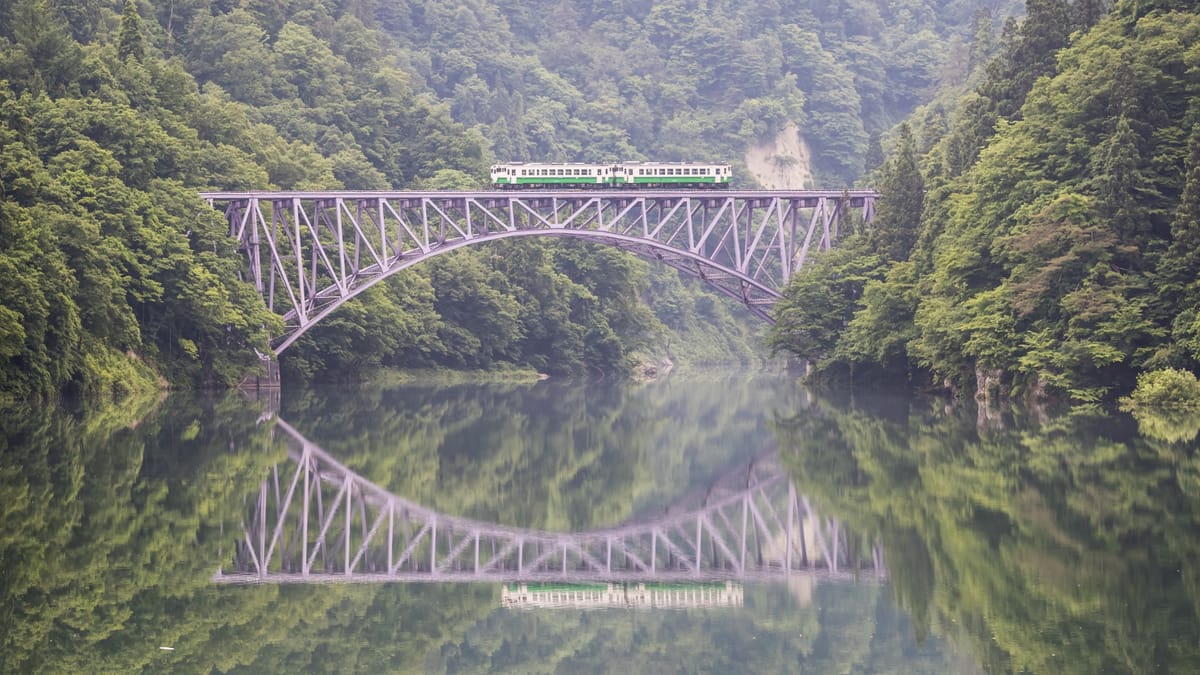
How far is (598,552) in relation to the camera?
25.5 metres

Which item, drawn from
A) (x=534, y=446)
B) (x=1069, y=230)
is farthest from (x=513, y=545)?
(x=1069, y=230)

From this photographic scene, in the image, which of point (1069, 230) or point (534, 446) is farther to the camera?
point (1069, 230)

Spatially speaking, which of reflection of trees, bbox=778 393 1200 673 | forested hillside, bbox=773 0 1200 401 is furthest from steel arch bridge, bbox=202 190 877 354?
reflection of trees, bbox=778 393 1200 673

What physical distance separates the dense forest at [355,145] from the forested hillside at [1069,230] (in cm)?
2765

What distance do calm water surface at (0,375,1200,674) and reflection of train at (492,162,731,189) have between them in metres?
40.1

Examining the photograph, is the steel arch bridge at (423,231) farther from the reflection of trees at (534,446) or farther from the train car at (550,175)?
the reflection of trees at (534,446)

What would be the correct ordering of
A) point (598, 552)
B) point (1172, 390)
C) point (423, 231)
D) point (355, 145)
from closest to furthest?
point (598, 552) → point (1172, 390) → point (423, 231) → point (355, 145)

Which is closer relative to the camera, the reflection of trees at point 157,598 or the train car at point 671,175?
the reflection of trees at point 157,598

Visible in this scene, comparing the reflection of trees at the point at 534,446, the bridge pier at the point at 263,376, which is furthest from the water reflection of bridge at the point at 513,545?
the bridge pier at the point at 263,376

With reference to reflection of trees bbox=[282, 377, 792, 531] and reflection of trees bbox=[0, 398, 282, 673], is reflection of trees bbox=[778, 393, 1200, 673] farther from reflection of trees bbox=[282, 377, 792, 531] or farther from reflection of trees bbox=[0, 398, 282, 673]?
reflection of trees bbox=[0, 398, 282, 673]

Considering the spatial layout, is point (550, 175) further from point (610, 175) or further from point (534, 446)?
point (534, 446)

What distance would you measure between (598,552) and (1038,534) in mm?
6554

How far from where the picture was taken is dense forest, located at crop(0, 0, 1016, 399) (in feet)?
196

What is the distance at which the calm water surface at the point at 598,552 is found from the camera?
1608cm
